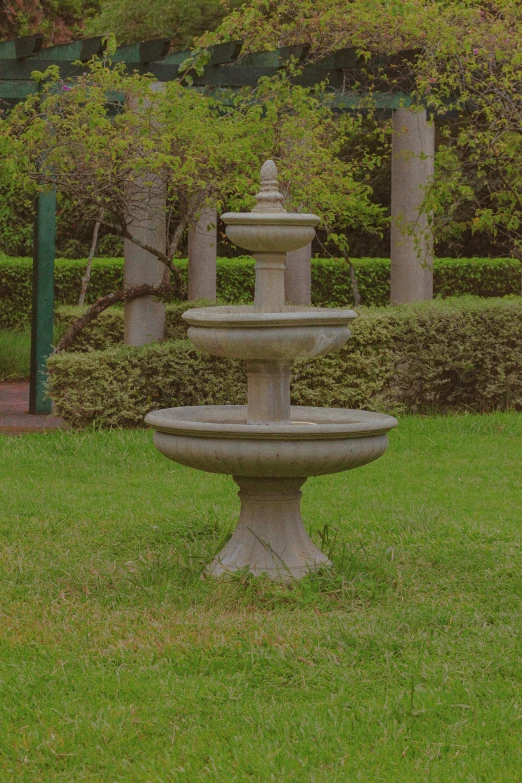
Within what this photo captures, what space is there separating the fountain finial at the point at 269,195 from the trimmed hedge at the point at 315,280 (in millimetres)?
10785

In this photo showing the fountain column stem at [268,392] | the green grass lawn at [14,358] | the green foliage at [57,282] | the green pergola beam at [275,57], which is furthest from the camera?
the green foliage at [57,282]

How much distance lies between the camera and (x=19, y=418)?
1084cm

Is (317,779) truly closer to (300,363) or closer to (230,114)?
(300,363)

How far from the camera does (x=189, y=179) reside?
31.2ft

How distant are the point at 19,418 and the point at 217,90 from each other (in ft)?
11.5

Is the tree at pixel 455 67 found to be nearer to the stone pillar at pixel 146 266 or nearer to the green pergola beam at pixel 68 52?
the green pergola beam at pixel 68 52

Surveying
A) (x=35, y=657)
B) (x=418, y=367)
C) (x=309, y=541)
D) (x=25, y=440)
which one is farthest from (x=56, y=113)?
(x=35, y=657)

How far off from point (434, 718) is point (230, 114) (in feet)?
25.7

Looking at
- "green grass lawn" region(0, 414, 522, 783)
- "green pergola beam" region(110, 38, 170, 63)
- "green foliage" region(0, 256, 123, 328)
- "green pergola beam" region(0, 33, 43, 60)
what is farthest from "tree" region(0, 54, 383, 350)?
"green foliage" region(0, 256, 123, 328)

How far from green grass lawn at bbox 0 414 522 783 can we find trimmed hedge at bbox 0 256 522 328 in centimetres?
983

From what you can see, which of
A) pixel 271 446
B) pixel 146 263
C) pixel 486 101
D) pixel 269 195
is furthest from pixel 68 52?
pixel 271 446

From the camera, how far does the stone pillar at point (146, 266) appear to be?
10562 mm

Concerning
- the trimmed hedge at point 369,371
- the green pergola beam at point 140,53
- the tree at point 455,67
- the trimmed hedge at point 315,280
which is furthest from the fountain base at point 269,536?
the trimmed hedge at point 315,280

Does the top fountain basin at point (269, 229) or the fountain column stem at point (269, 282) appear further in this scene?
the fountain column stem at point (269, 282)
